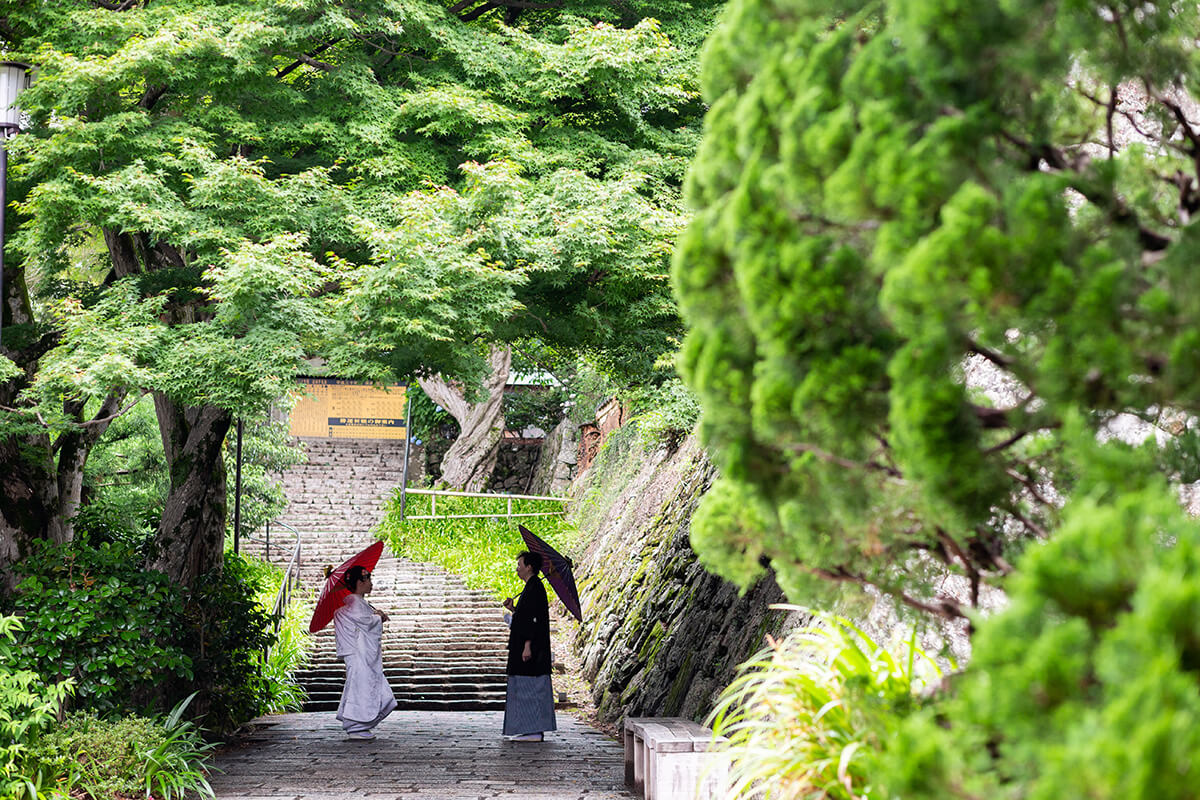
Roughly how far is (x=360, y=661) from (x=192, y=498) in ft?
7.00

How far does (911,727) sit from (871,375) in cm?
73

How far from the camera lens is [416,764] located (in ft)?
27.7

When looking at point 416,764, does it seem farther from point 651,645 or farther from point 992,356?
point 992,356

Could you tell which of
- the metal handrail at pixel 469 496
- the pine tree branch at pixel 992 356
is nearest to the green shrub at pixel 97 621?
the pine tree branch at pixel 992 356

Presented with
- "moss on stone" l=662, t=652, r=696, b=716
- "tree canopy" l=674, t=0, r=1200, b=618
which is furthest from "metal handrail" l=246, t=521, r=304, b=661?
"tree canopy" l=674, t=0, r=1200, b=618

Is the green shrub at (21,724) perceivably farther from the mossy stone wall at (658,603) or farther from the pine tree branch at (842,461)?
the pine tree branch at (842,461)

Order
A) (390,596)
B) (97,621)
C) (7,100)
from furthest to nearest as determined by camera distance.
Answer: (390,596) < (97,621) < (7,100)

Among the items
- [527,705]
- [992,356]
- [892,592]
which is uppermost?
[992,356]

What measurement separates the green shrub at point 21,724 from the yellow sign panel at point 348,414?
1794cm

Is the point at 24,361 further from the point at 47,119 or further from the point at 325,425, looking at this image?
the point at 325,425

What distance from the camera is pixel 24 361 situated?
907 cm

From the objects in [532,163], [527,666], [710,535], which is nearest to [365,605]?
[527,666]

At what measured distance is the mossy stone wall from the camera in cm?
831

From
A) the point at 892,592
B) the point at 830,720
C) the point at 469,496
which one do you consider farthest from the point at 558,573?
the point at 469,496
